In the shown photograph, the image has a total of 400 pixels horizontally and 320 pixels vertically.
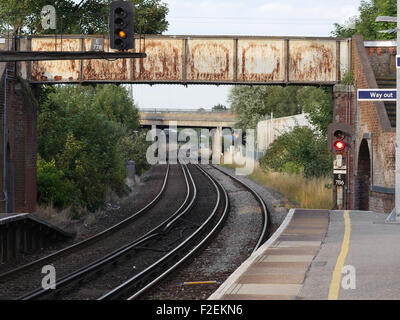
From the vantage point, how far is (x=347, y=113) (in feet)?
81.0

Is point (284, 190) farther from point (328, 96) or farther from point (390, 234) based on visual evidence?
point (390, 234)

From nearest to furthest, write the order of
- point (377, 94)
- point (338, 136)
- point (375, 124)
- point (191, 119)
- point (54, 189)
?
point (377, 94) → point (338, 136) → point (375, 124) → point (54, 189) → point (191, 119)

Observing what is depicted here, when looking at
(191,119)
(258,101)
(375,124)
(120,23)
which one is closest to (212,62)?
(375,124)

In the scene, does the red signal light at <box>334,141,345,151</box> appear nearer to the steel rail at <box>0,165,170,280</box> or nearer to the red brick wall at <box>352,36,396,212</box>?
the red brick wall at <box>352,36,396,212</box>

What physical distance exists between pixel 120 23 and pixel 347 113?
13169mm

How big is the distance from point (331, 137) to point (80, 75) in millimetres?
10101

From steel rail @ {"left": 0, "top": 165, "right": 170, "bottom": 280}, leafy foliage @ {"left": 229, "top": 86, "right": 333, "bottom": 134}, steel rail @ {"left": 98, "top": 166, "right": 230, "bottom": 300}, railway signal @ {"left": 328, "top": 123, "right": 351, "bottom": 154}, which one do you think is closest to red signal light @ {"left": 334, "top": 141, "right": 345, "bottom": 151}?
railway signal @ {"left": 328, "top": 123, "right": 351, "bottom": 154}

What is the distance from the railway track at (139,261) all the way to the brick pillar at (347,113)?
3.26 metres

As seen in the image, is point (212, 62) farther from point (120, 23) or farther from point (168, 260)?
point (120, 23)

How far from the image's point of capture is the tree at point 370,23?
112 ft

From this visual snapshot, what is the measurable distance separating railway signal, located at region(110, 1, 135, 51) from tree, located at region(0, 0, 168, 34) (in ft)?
51.4

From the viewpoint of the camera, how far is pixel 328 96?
101 ft

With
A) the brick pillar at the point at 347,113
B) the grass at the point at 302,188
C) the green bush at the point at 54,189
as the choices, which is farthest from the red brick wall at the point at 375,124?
the green bush at the point at 54,189
